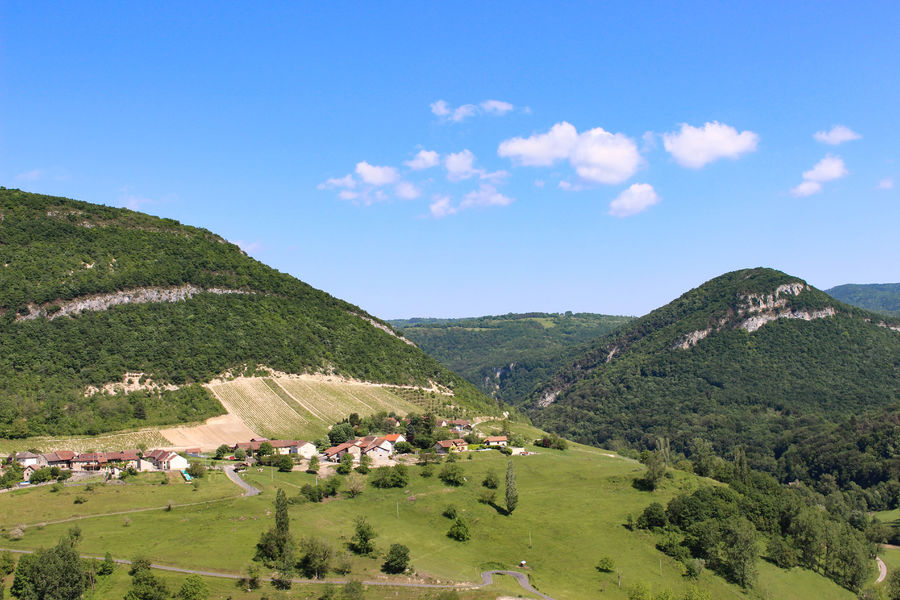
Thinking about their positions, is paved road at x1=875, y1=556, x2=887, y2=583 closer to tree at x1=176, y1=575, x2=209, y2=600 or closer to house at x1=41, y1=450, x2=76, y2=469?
tree at x1=176, y1=575, x2=209, y2=600

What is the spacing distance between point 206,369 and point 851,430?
162056 mm

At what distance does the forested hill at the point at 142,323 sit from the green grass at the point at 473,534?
142 ft

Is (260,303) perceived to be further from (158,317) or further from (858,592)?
(858,592)

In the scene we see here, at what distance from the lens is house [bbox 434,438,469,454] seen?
11111 cm

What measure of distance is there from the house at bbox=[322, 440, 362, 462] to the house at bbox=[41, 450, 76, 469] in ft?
123

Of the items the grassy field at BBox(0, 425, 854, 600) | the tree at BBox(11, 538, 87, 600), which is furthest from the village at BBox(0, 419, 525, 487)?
the tree at BBox(11, 538, 87, 600)

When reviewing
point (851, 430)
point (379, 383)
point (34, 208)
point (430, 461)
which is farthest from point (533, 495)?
point (34, 208)

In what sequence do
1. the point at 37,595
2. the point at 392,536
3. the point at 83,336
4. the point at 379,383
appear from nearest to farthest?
the point at 37,595 < the point at 392,536 < the point at 83,336 < the point at 379,383

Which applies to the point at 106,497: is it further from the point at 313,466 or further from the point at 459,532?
the point at 459,532

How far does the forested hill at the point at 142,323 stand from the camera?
11819 cm

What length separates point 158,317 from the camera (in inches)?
5871

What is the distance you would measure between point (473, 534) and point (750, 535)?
34609 mm

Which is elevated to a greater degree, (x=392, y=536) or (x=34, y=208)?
(x=34, y=208)

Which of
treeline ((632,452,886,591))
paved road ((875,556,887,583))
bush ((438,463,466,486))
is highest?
bush ((438,463,466,486))
